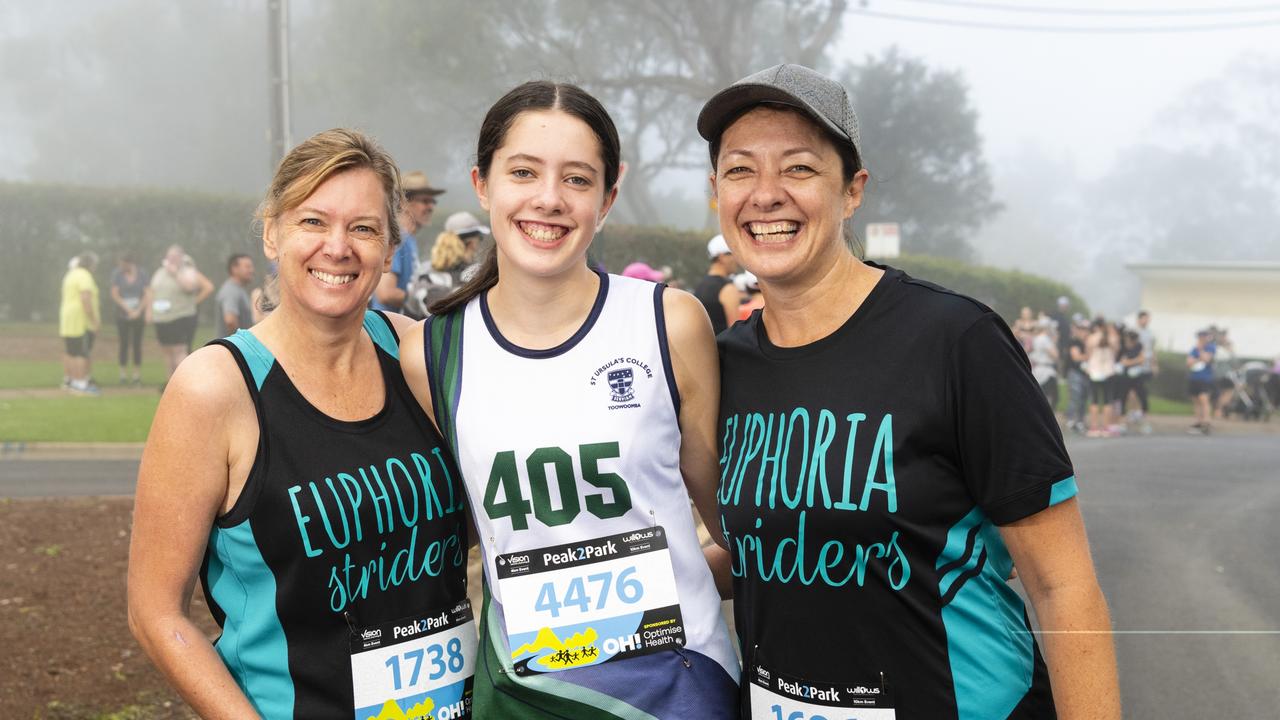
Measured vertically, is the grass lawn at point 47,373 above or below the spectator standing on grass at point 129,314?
below

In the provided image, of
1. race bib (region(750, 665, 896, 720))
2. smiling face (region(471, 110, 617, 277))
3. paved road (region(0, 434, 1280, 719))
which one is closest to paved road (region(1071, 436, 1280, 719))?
paved road (region(0, 434, 1280, 719))

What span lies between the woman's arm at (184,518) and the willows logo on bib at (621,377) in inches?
28.7

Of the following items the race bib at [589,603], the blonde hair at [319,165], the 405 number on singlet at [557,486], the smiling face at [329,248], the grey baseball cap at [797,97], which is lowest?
the race bib at [589,603]

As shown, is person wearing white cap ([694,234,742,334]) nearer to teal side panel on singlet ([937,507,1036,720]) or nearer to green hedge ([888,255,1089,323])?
teal side panel on singlet ([937,507,1036,720])

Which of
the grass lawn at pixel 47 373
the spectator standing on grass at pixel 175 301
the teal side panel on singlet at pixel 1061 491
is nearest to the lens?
the teal side panel on singlet at pixel 1061 491

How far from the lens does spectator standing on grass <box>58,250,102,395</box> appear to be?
51.3 ft

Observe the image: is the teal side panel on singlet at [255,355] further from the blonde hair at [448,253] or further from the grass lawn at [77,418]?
the grass lawn at [77,418]

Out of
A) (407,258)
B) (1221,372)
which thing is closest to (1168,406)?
(1221,372)

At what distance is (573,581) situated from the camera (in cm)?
216

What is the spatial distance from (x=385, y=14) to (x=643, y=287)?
32.5 meters

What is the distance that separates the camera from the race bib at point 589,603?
214 cm

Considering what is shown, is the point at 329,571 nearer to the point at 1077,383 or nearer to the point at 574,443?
the point at 574,443

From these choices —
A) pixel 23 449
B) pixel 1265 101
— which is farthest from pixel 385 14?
pixel 1265 101

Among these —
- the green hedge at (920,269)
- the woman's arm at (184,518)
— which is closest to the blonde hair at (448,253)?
the woman's arm at (184,518)
